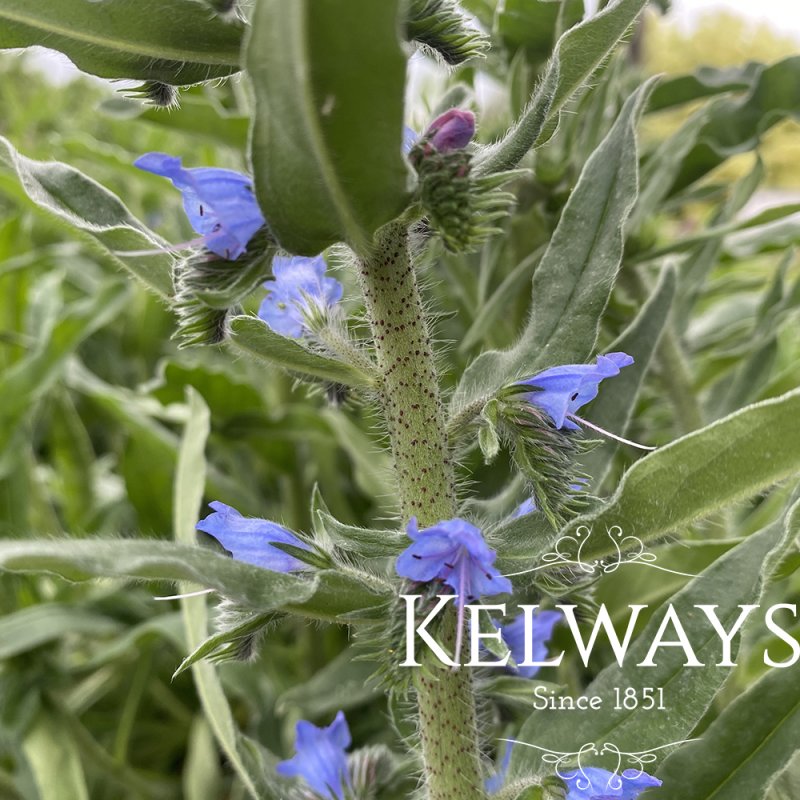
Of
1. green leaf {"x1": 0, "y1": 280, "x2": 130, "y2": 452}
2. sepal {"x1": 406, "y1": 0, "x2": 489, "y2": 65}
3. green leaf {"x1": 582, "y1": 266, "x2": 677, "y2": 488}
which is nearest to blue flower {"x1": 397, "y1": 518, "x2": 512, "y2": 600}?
green leaf {"x1": 582, "y1": 266, "x2": 677, "y2": 488}

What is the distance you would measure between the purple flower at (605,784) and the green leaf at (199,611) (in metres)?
0.28

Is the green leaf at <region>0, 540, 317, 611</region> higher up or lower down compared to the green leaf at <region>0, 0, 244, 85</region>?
lower down

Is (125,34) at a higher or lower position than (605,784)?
higher

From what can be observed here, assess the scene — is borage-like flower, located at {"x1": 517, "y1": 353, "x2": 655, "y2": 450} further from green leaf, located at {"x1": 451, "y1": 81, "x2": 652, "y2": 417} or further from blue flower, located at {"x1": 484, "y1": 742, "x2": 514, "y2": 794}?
blue flower, located at {"x1": 484, "y1": 742, "x2": 514, "y2": 794}

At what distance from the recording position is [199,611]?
3.10 ft

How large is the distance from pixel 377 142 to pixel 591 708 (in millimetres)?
482

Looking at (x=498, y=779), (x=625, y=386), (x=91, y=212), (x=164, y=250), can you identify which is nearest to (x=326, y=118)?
(x=164, y=250)

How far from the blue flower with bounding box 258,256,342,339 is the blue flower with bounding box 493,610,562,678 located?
307 millimetres

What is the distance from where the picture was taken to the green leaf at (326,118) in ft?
1.54

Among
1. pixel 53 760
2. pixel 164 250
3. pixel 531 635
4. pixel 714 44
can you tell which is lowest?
pixel 53 760

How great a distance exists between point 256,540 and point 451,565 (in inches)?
5.7

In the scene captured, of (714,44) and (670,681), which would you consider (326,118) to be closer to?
(670,681)

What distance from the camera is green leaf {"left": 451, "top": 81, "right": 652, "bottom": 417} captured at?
754 mm

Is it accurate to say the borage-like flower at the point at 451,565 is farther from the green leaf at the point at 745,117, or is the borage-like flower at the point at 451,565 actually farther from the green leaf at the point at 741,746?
the green leaf at the point at 745,117
